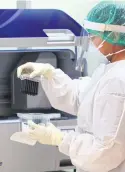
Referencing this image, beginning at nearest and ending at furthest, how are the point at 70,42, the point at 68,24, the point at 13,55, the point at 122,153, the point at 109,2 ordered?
1. the point at 122,153
2. the point at 109,2
3. the point at 70,42
4. the point at 68,24
5. the point at 13,55

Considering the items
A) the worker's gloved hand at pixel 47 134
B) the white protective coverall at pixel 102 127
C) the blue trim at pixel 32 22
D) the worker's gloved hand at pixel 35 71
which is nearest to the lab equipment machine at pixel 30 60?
the blue trim at pixel 32 22

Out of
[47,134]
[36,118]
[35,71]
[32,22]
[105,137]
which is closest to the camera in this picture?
[105,137]

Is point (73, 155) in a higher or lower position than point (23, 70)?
lower

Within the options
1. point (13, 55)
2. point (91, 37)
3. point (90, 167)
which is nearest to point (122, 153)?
point (90, 167)

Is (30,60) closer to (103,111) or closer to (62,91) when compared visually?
(62,91)

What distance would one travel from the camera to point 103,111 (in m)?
1.25

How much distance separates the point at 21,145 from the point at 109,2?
88cm

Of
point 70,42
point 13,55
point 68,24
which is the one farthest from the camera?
point 13,55

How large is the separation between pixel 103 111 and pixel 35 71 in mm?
467

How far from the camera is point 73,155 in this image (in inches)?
52.6

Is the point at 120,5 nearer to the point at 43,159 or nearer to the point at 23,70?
the point at 23,70

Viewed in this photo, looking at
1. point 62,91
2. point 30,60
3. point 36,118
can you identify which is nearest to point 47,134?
point 62,91

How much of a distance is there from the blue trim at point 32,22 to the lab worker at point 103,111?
290 millimetres

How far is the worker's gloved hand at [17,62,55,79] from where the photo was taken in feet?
5.26
